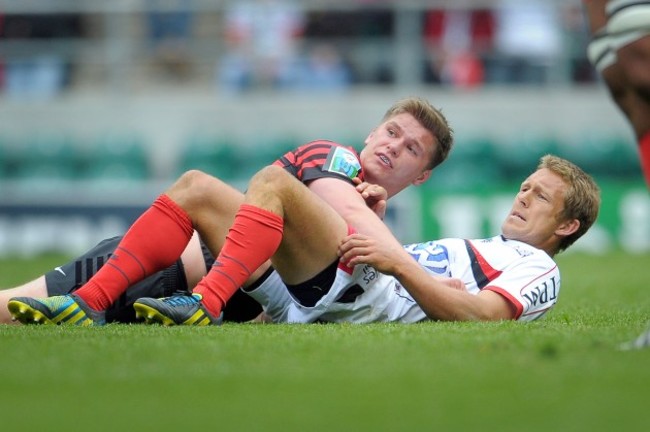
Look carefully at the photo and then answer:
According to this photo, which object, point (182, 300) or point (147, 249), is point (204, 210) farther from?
point (182, 300)

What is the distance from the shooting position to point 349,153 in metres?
5.64

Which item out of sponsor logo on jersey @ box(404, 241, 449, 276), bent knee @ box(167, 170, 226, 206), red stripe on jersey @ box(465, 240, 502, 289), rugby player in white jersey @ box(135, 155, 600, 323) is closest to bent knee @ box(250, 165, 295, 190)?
rugby player in white jersey @ box(135, 155, 600, 323)

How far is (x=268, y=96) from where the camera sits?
56.4 feet

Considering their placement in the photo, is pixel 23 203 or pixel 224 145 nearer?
pixel 23 203

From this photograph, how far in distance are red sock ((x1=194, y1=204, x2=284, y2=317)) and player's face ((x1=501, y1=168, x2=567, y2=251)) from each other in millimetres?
1263

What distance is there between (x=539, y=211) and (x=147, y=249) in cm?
187

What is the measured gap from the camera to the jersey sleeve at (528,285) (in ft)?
18.0

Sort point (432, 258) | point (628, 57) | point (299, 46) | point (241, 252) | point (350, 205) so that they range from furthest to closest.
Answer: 1. point (299, 46)
2. point (432, 258)
3. point (350, 205)
4. point (241, 252)
5. point (628, 57)

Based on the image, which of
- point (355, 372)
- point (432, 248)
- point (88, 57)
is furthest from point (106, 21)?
point (355, 372)

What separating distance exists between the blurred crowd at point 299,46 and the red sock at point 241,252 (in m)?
11.4

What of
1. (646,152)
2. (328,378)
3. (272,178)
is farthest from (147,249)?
(646,152)

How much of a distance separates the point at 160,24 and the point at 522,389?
48.5 feet

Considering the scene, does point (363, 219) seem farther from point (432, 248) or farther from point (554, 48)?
point (554, 48)

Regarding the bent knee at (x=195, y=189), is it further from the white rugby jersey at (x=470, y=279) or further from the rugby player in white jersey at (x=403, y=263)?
Answer: the white rugby jersey at (x=470, y=279)
